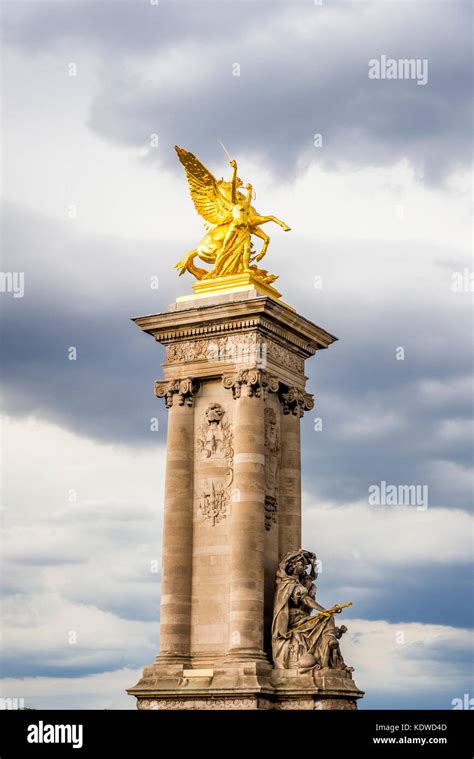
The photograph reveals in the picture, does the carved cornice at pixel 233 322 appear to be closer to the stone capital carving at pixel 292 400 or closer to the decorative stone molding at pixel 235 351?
the decorative stone molding at pixel 235 351

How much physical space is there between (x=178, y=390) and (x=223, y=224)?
5057 mm

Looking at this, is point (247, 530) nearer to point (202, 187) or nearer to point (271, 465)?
point (271, 465)

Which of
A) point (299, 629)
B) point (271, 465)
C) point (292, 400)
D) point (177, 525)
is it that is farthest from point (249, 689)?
point (292, 400)

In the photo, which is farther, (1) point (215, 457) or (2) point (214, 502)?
(1) point (215, 457)

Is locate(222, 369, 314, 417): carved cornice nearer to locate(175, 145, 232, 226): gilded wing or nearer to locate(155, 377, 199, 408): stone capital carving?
locate(155, 377, 199, 408): stone capital carving

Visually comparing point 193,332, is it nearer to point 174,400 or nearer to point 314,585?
point 174,400

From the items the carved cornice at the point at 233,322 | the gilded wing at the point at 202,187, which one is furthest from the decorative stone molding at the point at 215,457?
the gilded wing at the point at 202,187

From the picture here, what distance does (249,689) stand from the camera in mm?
31172

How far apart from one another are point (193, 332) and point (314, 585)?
7624 mm

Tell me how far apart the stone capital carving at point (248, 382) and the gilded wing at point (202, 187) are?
5.18 metres

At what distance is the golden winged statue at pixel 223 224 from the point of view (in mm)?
36344
